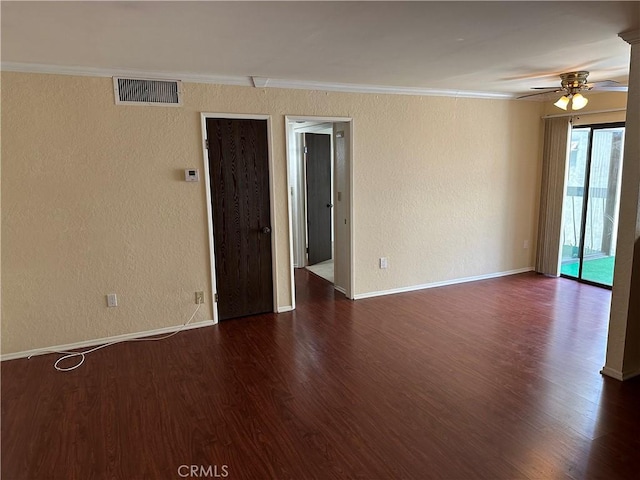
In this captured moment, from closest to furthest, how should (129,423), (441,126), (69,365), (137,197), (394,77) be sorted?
(129,423)
(69,365)
(137,197)
(394,77)
(441,126)

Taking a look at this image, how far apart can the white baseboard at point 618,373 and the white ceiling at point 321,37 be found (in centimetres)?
235

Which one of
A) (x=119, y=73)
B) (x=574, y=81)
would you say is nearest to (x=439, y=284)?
A: (x=574, y=81)

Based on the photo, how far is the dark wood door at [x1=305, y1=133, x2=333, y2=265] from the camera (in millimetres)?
6434

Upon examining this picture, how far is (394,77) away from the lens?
420 centimetres

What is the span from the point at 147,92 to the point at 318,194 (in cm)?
326

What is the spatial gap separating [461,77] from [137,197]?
3.39m

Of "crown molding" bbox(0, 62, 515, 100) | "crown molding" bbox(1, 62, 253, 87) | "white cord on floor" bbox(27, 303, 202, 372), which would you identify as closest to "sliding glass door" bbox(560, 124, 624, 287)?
"crown molding" bbox(0, 62, 515, 100)

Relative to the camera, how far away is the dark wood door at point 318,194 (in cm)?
643

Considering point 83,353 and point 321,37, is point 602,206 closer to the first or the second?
point 321,37

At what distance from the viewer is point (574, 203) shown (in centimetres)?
566

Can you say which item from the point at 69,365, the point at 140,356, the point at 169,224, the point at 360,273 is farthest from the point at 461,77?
the point at 69,365

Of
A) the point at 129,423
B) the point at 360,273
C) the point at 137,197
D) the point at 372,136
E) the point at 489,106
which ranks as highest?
the point at 489,106

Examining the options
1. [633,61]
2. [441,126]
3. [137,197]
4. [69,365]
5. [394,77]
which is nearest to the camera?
[633,61]

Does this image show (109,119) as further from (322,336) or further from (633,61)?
(633,61)
